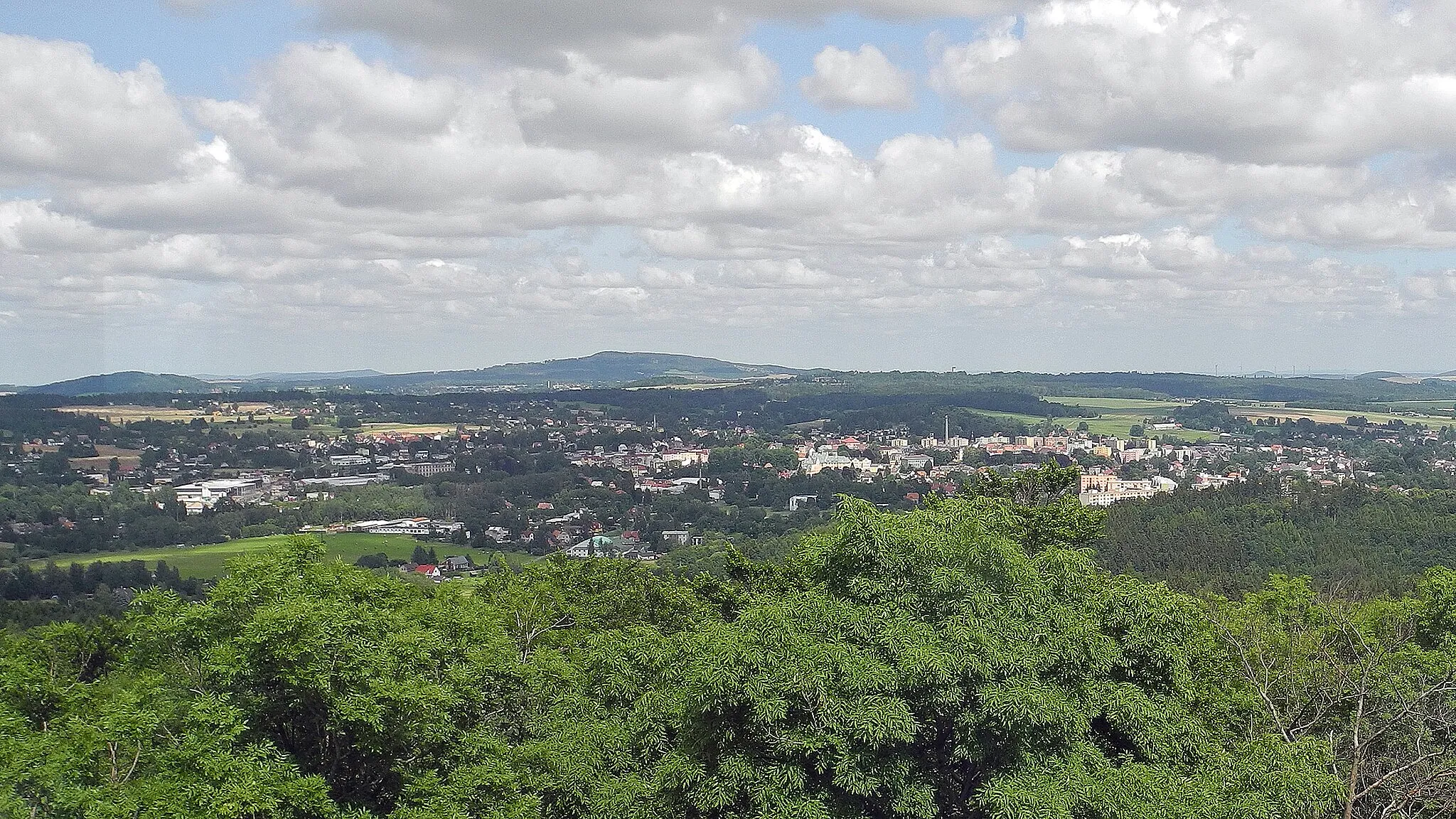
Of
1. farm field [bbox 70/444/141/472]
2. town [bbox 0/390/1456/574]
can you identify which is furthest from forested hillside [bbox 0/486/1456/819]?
farm field [bbox 70/444/141/472]

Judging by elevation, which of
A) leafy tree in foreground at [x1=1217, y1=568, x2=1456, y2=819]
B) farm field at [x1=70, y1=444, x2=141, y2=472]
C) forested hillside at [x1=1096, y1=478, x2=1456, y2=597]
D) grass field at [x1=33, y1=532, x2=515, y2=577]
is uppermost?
leafy tree in foreground at [x1=1217, y1=568, x2=1456, y2=819]

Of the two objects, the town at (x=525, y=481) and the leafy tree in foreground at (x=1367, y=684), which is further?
the town at (x=525, y=481)

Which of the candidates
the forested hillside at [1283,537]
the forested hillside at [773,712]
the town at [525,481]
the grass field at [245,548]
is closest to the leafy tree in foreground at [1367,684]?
the forested hillside at [773,712]

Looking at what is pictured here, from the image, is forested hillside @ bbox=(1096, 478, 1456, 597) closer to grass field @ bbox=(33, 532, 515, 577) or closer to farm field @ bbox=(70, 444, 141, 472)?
grass field @ bbox=(33, 532, 515, 577)

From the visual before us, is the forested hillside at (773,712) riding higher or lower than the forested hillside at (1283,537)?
higher

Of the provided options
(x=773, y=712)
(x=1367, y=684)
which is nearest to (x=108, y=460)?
(x=773, y=712)

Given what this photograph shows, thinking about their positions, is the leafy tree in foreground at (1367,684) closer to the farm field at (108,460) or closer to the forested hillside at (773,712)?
the forested hillside at (773,712)

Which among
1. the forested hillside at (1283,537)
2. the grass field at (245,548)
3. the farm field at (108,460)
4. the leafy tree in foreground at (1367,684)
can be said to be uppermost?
the leafy tree in foreground at (1367,684)
